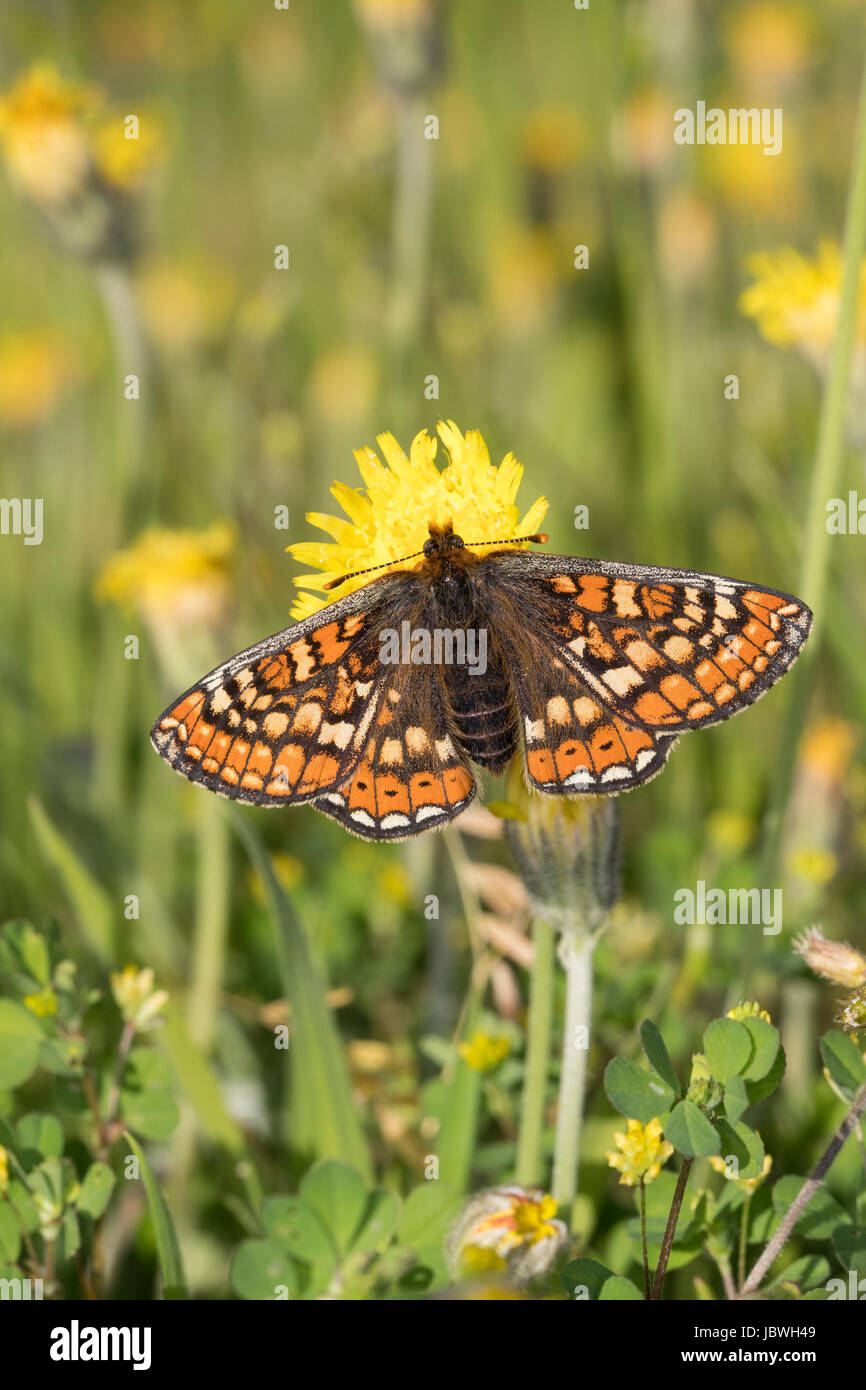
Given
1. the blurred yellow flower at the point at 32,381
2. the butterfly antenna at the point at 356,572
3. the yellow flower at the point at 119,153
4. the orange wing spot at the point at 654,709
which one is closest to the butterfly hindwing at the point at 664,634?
the orange wing spot at the point at 654,709

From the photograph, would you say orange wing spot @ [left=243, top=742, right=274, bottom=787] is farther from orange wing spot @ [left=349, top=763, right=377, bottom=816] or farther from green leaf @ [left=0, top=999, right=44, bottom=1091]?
green leaf @ [left=0, top=999, right=44, bottom=1091]

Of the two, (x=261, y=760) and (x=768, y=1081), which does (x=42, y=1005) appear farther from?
(x=768, y=1081)

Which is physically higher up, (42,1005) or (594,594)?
(594,594)

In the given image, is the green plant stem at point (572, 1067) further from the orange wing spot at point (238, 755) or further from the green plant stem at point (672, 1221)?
the orange wing spot at point (238, 755)

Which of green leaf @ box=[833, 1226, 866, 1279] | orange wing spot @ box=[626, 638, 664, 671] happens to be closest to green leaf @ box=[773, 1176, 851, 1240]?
green leaf @ box=[833, 1226, 866, 1279]

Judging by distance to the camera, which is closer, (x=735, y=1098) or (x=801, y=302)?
(x=735, y=1098)

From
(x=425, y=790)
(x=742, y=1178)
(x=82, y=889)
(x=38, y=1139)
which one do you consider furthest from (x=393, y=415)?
(x=742, y=1178)
